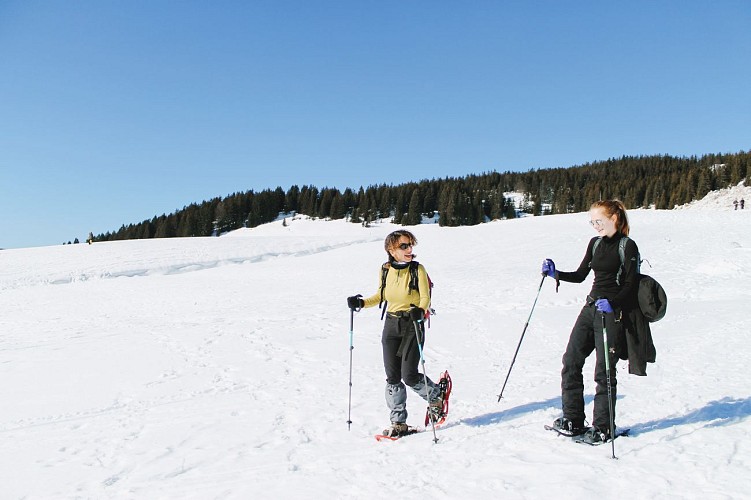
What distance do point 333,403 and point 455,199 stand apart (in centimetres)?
8920

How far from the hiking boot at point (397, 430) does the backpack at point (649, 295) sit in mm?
2686

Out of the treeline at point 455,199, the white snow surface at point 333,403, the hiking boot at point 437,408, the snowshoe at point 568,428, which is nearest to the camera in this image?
the white snow surface at point 333,403

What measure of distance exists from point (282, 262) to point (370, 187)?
301 feet

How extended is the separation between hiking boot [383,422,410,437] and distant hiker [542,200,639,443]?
5.18ft

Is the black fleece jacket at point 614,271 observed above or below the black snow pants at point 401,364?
above

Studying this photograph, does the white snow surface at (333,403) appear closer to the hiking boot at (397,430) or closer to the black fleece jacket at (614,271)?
the hiking boot at (397,430)

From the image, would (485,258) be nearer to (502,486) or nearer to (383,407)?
(383,407)

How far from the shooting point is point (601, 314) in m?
4.59

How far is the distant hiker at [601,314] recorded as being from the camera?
4426mm

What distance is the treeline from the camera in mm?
92688

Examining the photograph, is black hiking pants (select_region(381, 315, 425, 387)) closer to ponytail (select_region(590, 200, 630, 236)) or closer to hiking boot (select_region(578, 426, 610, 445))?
hiking boot (select_region(578, 426, 610, 445))

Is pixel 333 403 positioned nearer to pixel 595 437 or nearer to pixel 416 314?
pixel 416 314

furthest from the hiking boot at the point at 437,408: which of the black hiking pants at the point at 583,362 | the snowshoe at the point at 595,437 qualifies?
the snowshoe at the point at 595,437

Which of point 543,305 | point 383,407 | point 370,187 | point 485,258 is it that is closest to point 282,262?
point 485,258
